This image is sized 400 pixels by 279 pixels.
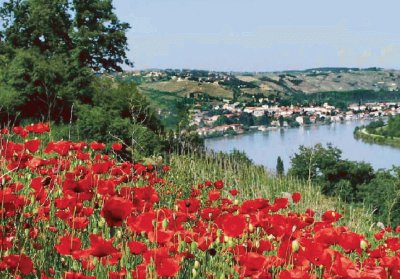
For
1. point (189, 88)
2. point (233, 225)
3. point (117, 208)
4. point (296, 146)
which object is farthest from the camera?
point (189, 88)

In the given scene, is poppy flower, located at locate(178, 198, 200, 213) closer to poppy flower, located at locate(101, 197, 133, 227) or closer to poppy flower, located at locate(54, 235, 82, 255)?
poppy flower, located at locate(101, 197, 133, 227)

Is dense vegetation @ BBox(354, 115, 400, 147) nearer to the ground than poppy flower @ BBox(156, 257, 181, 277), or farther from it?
nearer to the ground

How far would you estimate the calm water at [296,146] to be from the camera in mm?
72575

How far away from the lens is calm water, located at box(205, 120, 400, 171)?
2857 inches

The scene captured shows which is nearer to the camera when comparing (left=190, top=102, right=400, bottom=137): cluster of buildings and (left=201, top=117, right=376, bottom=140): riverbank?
(left=201, top=117, right=376, bottom=140): riverbank

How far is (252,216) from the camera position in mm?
2672

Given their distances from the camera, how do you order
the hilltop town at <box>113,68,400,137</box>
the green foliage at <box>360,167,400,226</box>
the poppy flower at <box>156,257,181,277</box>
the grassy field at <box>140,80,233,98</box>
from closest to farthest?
the poppy flower at <box>156,257,181,277</box>
the green foliage at <box>360,167,400,226</box>
the hilltop town at <box>113,68,400,137</box>
the grassy field at <box>140,80,233,98</box>

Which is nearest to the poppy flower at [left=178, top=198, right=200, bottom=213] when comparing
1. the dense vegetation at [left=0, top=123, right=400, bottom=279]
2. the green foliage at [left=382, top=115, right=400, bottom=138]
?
the dense vegetation at [left=0, top=123, right=400, bottom=279]

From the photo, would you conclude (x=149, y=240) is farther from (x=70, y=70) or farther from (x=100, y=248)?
(x=70, y=70)

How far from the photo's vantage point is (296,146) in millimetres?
87688

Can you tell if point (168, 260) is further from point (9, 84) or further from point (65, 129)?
point (9, 84)

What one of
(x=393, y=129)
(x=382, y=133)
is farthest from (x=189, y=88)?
(x=393, y=129)

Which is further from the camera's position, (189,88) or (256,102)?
(256,102)

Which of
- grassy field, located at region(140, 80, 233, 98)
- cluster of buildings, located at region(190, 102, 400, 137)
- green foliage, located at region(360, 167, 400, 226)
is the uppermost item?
grassy field, located at region(140, 80, 233, 98)
